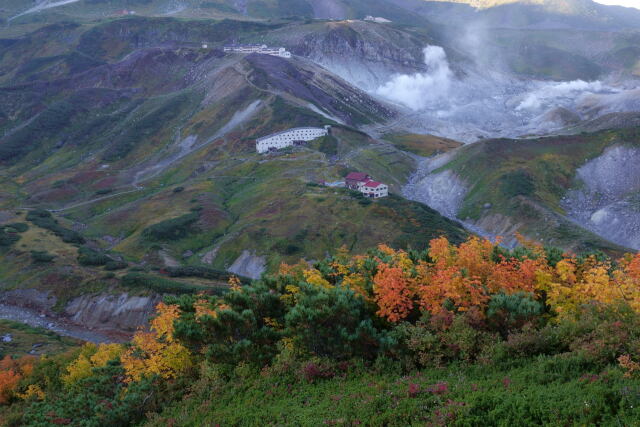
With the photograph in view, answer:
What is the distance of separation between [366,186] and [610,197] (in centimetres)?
5666

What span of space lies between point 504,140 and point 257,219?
259 feet

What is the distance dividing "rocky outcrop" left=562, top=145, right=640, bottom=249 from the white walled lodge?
78969 millimetres

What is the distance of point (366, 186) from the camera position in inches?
4304

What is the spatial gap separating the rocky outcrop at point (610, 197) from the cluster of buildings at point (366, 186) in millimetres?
42164

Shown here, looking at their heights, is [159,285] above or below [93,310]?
above

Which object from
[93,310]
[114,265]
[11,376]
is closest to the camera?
[11,376]

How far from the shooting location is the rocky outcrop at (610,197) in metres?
89.1

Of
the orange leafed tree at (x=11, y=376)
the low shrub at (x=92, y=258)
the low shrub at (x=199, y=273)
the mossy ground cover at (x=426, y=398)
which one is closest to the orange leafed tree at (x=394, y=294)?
the mossy ground cover at (x=426, y=398)

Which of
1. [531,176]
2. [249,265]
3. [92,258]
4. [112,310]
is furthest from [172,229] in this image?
[531,176]

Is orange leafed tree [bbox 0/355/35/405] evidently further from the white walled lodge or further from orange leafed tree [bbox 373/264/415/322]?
the white walled lodge

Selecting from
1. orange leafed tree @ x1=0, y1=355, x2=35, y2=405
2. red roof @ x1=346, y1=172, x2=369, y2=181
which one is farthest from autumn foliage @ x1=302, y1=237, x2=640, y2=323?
red roof @ x1=346, y1=172, x2=369, y2=181

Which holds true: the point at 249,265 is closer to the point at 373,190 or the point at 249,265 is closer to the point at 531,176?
the point at 373,190

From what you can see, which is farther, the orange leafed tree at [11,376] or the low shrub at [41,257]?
the low shrub at [41,257]

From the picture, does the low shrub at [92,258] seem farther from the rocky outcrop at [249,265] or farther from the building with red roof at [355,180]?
the building with red roof at [355,180]
